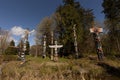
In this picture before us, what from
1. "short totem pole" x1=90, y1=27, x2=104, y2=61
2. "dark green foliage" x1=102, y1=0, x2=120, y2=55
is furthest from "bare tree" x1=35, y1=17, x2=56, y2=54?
"short totem pole" x1=90, y1=27, x2=104, y2=61

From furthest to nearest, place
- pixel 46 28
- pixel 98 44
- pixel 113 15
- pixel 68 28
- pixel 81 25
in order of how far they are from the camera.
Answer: pixel 46 28 < pixel 81 25 < pixel 68 28 < pixel 113 15 < pixel 98 44

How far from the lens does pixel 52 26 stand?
43.9m

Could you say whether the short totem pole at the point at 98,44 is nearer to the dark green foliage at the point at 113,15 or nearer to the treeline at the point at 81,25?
the treeline at the point at 81,25

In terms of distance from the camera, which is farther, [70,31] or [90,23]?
[90,23]

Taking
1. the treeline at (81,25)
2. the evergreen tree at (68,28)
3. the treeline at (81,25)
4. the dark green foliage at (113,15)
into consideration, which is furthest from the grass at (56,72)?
the dark green foliage at (113,15)

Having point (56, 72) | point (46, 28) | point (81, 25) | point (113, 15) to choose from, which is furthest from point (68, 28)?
point (56, 72)

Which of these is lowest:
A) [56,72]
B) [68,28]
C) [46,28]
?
[56,72]

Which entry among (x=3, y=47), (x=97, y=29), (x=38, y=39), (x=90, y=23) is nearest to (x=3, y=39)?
(x=3, y=47)

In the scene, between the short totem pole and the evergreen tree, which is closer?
the short totem pole

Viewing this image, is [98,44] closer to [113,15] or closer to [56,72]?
[56,72]

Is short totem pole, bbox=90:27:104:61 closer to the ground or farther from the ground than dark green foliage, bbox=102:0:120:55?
closer to the ground

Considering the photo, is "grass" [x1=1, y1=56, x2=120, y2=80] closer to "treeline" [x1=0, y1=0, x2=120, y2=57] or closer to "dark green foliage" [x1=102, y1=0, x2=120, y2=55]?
"treeline" [x1=0, y1=0, x2=120, y2=57]

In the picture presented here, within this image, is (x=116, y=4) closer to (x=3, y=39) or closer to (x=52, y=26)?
(x=52, y=26)

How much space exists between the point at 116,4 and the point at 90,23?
9814 millimetres
